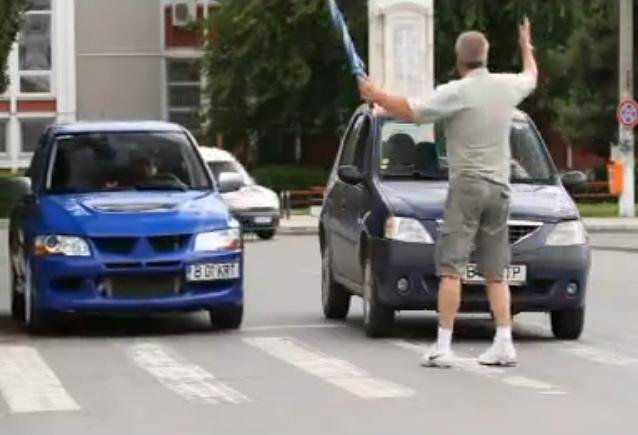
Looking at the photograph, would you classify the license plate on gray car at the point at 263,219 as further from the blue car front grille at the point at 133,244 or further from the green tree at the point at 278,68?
the blue car front grille at the point at 133,244

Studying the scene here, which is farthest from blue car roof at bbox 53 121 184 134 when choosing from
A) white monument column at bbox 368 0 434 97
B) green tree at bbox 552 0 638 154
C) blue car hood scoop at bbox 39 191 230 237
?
green tree at bbox 552 0 638 154

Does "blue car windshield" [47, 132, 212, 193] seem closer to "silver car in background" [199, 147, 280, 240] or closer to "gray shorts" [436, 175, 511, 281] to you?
"gray shorts" [436, 175, 511, 281]

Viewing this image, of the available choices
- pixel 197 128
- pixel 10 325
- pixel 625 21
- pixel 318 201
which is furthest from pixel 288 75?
pixel 10 325

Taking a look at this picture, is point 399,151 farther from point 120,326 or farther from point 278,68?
point 278,68

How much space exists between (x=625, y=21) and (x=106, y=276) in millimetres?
28852

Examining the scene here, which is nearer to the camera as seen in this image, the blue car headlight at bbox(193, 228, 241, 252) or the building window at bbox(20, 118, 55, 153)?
the blue car headlight at bbox(193, 228, 241, 252)

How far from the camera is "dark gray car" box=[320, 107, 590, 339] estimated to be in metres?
13.5

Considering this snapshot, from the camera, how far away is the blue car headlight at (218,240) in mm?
14156

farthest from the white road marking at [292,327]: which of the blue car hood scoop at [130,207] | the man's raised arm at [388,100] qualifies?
the man's raised arm at [388,100]

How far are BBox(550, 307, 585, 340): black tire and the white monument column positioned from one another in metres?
28.4

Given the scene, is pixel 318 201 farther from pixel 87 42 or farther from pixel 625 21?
pixel 87 42

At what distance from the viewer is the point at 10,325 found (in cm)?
1580

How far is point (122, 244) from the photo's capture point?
1399 centimetres

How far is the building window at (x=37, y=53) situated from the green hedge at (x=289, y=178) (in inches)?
540
